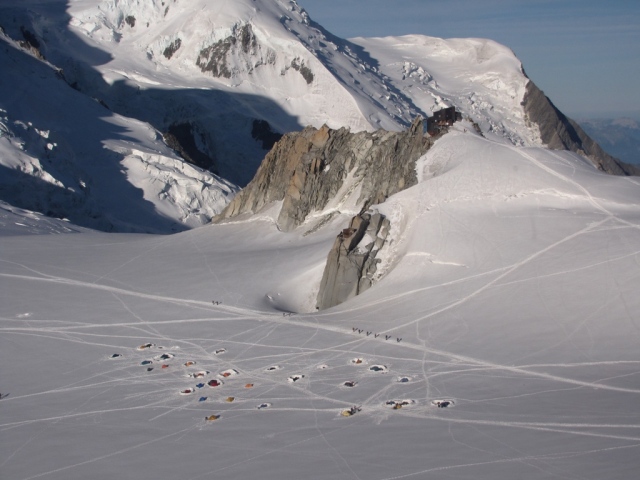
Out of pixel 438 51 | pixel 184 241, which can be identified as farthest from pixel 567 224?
pixel 438 51

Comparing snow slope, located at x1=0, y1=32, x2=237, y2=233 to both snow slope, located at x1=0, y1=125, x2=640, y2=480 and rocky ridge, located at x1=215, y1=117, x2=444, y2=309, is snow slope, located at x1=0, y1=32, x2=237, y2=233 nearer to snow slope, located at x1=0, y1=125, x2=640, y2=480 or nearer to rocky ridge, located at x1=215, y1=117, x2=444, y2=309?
rocky ridge, located at x1=215, y1=117, x2=444, y2=309

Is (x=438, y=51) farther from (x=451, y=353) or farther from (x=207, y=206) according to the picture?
(x=451, y=353)

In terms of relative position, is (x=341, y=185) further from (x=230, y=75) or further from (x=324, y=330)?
(x=230, y=75)

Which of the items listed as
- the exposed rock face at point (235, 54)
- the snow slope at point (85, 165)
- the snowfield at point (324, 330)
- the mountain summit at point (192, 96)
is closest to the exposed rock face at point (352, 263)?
Answer: the snowfield at point (324, 330)

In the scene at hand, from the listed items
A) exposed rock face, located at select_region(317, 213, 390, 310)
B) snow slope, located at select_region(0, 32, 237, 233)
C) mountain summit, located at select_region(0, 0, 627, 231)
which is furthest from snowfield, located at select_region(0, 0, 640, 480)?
mountain summit, located at select_region(0, 0, 627, 231)

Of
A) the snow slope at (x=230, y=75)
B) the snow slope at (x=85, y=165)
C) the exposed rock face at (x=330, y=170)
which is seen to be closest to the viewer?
the exposed rock face at (x=330, y=170)

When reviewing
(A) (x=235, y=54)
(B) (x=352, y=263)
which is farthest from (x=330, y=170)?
(A) (x=235, y=54)

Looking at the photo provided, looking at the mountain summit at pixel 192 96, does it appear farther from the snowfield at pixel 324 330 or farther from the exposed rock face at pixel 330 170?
the exposed rock face at pixel 330 170
